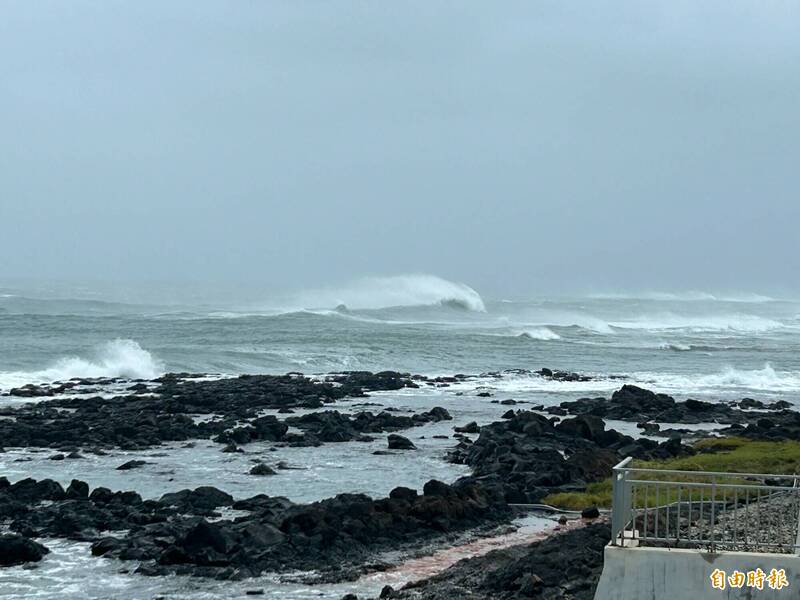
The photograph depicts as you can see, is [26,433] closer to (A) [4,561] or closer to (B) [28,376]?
(A) [4,561]

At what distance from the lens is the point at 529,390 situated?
46875 mm

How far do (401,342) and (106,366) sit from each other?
24.6 meters

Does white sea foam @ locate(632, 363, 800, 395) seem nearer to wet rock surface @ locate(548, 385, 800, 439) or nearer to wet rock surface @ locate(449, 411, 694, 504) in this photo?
wet rock surface @ locate(548, 385, 800, 439)

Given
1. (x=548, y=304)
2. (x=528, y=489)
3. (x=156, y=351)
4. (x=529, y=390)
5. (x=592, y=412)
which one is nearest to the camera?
(x=528, y=489)

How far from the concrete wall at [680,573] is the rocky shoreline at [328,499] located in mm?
2705

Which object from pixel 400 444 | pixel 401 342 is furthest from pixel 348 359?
pixel 400 444

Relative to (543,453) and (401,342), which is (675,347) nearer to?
(401,342)

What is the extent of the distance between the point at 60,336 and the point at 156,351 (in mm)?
12123

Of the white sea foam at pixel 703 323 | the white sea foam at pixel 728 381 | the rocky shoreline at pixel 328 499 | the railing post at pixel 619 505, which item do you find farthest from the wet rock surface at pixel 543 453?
the white sea foam at pixel 703 323

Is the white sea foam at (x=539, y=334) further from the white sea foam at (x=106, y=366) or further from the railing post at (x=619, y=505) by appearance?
the railing post at (x=619, y=505)

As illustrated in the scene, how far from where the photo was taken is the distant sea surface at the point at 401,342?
5459cm

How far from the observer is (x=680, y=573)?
1037cm

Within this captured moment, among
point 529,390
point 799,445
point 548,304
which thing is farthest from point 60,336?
point 548,304

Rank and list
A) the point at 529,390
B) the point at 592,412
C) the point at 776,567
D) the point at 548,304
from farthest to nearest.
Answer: the point at 548,304 → the point at 529,390 → the point at 592,412 → the point at 776,567
